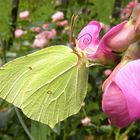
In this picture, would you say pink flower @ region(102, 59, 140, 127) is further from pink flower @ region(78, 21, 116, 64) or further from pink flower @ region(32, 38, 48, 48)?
pink flower @ region(32, 38, 48, 48)

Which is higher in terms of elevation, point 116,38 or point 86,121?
point 116,38

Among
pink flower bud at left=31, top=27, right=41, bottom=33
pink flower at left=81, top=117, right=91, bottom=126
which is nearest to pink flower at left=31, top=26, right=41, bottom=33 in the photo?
pink flower bud at left=31, top=27, right=41, bottom=33

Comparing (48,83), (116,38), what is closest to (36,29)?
(48,83)

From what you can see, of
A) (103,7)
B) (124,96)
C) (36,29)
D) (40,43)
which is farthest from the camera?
(103,7)

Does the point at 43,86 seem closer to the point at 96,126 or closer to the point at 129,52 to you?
the point at 129,52

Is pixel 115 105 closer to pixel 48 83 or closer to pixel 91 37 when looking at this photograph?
pixel 91 37

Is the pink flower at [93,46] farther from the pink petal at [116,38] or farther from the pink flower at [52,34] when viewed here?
the pink flower at [52,34]

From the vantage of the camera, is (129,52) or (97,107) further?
(97,107)

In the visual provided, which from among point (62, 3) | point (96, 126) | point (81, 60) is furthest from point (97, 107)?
point (62, 3)
